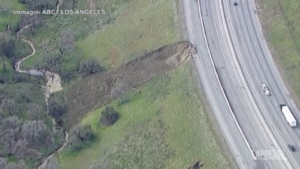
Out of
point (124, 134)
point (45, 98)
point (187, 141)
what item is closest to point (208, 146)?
point (187, 141)

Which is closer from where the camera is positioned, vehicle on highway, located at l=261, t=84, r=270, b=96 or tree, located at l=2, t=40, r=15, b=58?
vehicle on highway, located at l=261, t=84, r=270, b=96

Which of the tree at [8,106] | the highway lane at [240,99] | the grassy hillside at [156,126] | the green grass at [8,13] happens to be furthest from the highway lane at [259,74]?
the green grass at [8,13]

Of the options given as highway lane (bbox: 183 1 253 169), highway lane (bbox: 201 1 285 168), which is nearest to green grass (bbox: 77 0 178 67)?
highway lane (bbox: 183 1 253 169)

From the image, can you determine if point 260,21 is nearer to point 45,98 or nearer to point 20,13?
point 45,98

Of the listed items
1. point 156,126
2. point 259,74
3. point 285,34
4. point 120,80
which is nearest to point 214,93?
point 259,74

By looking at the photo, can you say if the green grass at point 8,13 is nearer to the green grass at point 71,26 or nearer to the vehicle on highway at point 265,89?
the green grass at point 71,26

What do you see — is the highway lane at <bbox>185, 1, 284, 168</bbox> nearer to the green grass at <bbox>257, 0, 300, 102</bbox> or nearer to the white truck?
the white truck
